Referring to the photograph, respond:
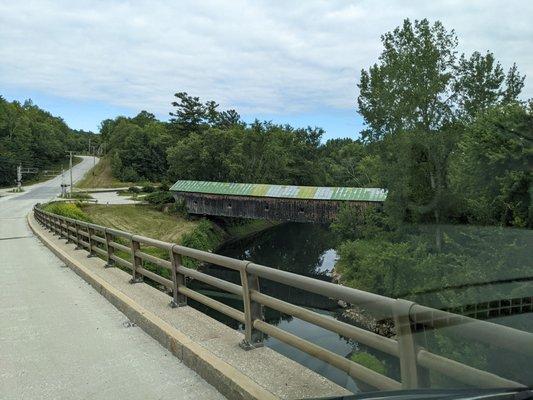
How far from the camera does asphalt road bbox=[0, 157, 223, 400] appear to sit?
4.69m

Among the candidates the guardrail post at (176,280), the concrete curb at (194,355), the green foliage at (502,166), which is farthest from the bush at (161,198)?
the guardrail post at (176,280)

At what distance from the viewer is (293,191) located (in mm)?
46812

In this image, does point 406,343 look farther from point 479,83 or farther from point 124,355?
point 479,83

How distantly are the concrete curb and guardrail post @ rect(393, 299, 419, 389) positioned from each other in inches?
48.8

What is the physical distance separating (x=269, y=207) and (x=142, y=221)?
56.5ft

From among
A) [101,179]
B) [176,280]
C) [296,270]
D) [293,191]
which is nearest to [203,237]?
[293,191]

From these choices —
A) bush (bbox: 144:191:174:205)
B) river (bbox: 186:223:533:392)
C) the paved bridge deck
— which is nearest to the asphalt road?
the paved bridge deck

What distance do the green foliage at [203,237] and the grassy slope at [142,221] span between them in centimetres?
95

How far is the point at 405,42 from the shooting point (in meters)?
38.0

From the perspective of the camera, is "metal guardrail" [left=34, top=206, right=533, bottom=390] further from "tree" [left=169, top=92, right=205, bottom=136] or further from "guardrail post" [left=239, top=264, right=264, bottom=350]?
"tree" [left=169, top=92, right=205, bottom=136]

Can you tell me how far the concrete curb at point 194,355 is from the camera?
164 inches

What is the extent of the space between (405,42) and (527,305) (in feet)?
99.6

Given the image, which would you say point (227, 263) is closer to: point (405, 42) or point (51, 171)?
point (405, 42)

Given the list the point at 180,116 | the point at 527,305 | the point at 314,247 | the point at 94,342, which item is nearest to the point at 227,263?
the point at 94,342
